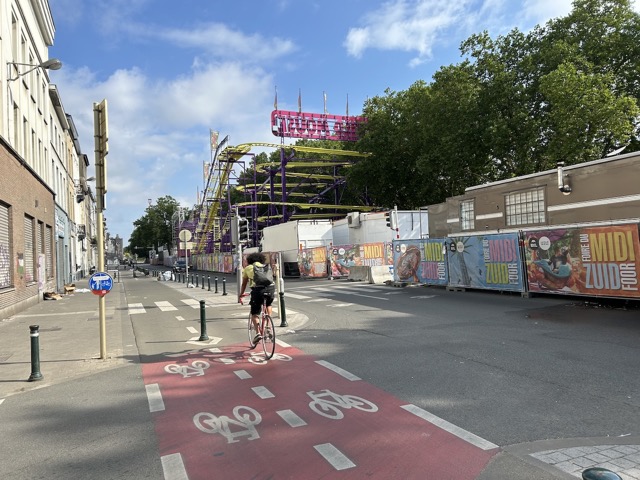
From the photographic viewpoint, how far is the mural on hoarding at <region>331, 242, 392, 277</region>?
27906 mm

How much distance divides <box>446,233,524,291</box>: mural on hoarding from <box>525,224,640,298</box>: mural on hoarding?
541 mm

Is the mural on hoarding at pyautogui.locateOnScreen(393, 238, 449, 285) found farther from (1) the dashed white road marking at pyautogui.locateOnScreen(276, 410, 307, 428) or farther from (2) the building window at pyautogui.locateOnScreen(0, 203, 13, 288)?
(2) the building window at pyautogui.locateOnScreen(0, 203, 13, 288)

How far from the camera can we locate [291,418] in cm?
483

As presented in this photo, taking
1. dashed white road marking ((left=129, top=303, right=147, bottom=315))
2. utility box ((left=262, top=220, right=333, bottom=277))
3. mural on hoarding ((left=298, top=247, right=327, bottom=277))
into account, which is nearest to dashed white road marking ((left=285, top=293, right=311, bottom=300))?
dashed white road marking ((left=129, top=303, right=147, bottom=315))

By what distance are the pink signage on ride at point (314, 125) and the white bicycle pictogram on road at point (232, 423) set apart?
123 ft

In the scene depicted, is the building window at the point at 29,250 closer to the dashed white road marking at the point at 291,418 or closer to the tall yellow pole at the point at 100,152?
the tall yellow pole at the point at 100,152

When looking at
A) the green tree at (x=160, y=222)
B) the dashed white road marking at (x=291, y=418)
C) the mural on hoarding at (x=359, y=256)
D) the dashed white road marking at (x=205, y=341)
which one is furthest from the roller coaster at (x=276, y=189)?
the green tree at (x=160, y=222)

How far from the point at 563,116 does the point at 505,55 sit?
7.62 meters

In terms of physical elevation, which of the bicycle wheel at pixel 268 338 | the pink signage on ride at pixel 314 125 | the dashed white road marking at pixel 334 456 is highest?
the pink signage on ride at pixel 314 125

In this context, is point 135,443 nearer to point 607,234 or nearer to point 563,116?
point 607,234

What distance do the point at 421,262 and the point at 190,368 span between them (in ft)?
46.2

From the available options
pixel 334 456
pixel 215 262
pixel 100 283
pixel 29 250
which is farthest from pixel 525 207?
pixel 215 262

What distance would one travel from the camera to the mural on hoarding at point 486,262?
1509cm

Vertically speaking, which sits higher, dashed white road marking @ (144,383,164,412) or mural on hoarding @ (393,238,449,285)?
mural on hoarding @ (393,238,449,285)
